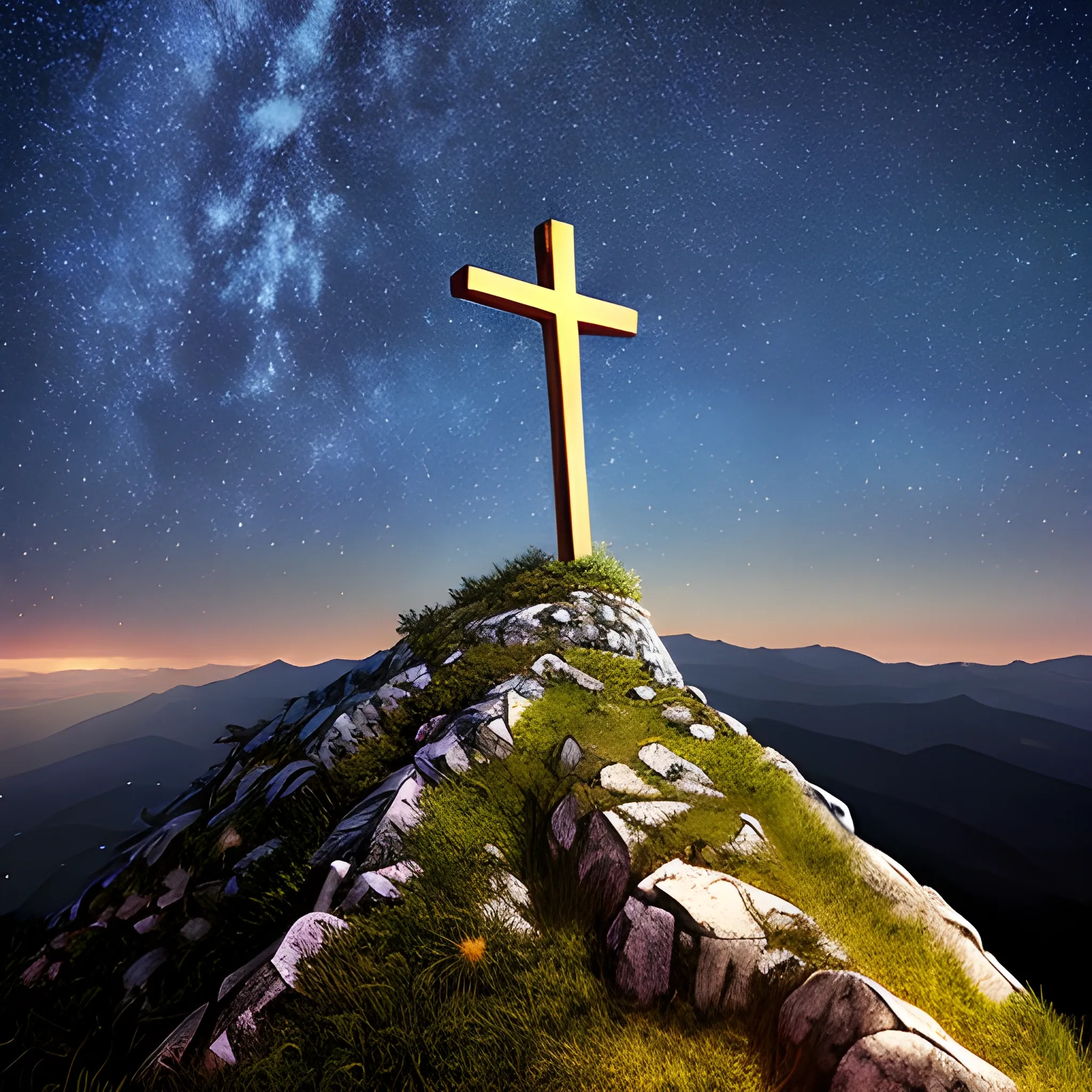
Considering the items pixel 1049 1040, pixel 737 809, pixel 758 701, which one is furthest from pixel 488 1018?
pixel 758 701

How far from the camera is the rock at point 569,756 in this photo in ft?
11.3

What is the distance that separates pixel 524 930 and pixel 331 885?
38.8 inches

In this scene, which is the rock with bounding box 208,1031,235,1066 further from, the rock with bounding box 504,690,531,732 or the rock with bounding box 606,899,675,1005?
the rock with bounding box 504,690,531,732

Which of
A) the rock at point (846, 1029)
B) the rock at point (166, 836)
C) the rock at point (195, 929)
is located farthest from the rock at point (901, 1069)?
the rock at point (166, 836)

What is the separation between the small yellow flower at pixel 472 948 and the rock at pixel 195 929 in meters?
2.03

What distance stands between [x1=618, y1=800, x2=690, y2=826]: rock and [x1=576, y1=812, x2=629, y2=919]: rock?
163mm

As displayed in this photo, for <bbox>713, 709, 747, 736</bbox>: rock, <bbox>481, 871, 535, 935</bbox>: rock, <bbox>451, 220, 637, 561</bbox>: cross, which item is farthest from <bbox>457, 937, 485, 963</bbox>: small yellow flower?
<bbox>451, 220, 637, 561</bbox>: cross

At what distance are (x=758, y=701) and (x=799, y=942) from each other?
13175 mm

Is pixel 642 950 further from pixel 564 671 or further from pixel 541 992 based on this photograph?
pixel 564 671

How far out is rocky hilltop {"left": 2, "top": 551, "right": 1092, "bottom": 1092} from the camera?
1.96 metres

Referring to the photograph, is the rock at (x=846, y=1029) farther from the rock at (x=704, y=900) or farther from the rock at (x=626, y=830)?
the rock at (x=626, y=830)

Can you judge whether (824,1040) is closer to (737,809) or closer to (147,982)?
(737,809)

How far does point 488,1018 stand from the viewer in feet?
6.72

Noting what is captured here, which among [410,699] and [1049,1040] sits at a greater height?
[410,699]
